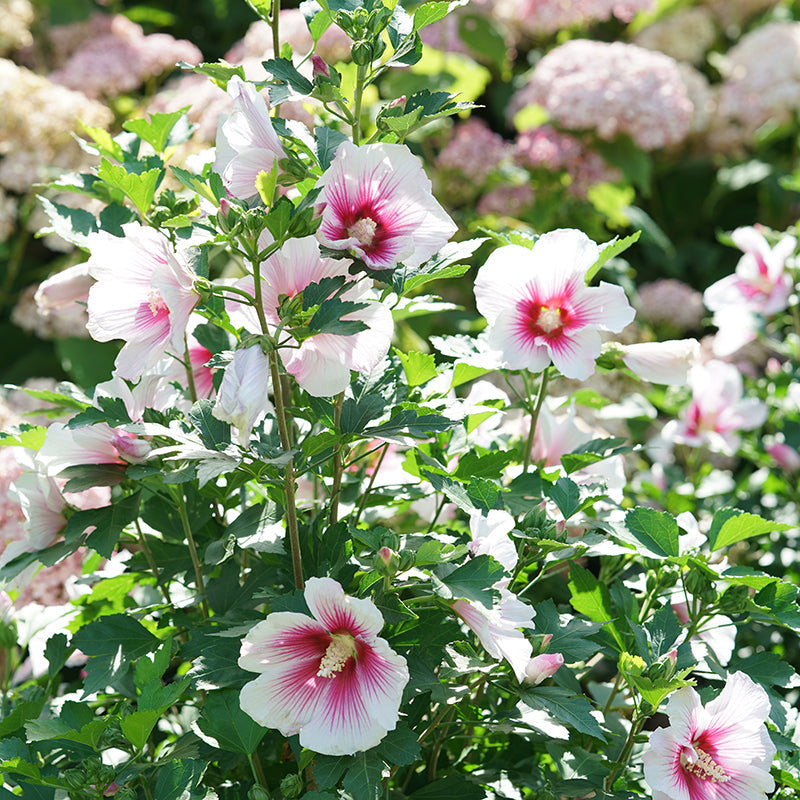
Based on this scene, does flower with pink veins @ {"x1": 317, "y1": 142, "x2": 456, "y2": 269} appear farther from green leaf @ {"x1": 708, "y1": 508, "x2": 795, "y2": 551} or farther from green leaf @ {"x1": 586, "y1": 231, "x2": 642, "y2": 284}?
green leaf @ {"x1": 708, "y1": 508, "x2": 795, "y2": 551}

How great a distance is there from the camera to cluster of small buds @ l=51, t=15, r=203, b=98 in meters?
1.56

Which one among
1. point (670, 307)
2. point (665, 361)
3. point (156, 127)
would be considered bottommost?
→ point (670, 307)

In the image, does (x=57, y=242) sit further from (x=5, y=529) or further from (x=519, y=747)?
(x=519, y=747)

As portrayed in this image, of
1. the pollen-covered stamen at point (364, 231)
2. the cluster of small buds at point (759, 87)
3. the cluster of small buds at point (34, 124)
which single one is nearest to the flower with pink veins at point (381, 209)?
the pollen-covered stamen at point (364, 231)

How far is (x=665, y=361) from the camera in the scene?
26.0 inches

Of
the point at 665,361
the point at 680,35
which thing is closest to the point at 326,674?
Answer: the point at 665,361

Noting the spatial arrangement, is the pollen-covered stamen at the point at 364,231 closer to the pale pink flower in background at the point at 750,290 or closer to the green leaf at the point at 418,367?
the green leaf at the point at 418,367

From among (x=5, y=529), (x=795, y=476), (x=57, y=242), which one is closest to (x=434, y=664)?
(x=5, y=529)

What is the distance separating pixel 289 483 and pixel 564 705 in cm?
21

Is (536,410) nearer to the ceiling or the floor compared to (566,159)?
nearer to the ceiling

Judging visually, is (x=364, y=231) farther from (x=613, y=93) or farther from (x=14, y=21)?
(x=14, y=21)

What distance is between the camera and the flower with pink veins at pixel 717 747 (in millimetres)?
529

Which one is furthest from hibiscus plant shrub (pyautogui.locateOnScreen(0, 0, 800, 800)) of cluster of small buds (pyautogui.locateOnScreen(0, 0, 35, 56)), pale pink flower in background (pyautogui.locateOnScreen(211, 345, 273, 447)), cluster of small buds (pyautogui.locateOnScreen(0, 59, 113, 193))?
cluster of small buds (pyautogui.locateOnScreen(0, 0, 35, 56))

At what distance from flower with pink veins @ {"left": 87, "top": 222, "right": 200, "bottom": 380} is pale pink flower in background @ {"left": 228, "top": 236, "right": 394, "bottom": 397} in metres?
0.07
